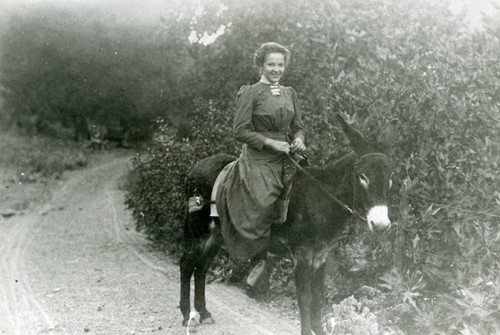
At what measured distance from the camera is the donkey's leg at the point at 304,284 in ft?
16.4

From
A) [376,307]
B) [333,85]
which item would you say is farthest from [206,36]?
[376,307]

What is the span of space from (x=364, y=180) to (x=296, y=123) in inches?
46.7

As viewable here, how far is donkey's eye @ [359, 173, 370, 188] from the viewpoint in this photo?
177 inches

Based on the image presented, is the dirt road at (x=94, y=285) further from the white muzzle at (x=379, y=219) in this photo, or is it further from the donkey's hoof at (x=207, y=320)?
the white muzzle at (x=379, y=219)

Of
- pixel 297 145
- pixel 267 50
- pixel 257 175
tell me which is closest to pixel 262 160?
pixel 257 175

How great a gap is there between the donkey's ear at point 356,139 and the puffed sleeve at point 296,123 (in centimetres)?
66

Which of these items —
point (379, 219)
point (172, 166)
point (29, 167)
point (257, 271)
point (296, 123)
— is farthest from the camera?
point (29, 167)

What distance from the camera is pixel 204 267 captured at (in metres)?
6.30

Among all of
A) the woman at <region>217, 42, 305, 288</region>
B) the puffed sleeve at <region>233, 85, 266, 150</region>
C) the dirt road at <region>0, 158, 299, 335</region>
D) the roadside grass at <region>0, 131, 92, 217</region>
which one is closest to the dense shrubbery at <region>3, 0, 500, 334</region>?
the woman at <region>217, 42, 305, 288</region>

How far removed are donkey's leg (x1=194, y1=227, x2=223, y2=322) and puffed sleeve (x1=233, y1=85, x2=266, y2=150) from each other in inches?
53.9

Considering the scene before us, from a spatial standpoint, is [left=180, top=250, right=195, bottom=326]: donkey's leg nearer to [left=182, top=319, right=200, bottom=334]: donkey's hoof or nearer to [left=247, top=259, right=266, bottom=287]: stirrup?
[left=182, top=319, right=200, bottom=334]: donkey's hoof

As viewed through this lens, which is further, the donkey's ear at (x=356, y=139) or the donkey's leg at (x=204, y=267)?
the donkey's leg at (x=204, y=267)

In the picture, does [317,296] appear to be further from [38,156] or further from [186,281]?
[38,156]

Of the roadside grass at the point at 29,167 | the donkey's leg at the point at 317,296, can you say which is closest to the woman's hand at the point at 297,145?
the donkey's leg at the point at 317,296
